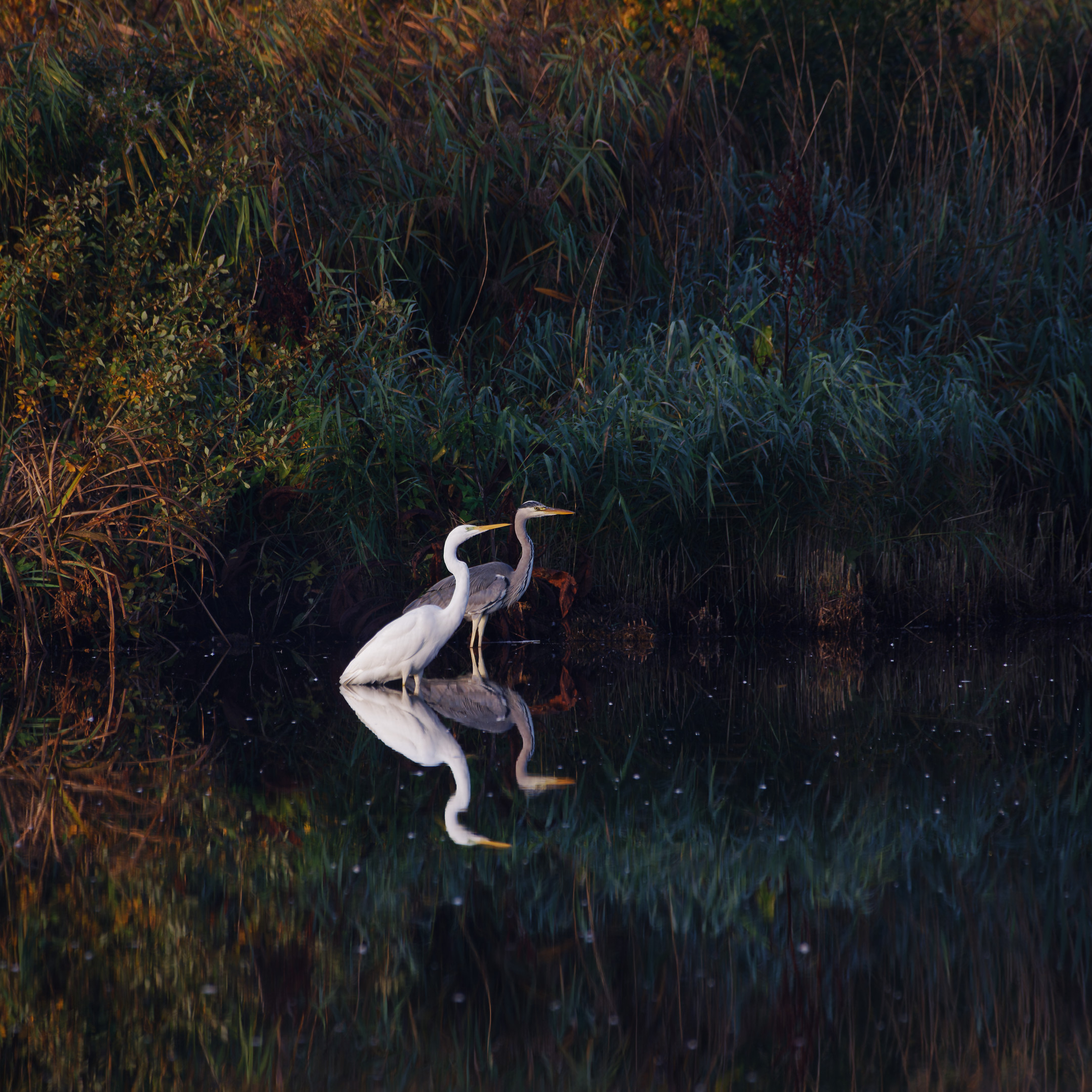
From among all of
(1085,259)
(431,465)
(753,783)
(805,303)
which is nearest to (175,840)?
(753,783)

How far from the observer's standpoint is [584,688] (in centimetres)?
691

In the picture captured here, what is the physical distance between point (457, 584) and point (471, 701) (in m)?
0.71

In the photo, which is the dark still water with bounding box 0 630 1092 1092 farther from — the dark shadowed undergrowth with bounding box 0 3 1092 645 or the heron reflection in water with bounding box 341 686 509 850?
the dark shadowed undergrowth with bounding box 0 3 1092 645

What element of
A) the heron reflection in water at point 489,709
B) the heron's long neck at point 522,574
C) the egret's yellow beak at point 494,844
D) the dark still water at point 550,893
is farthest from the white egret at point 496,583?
the egret's yellow beak at point 494,844

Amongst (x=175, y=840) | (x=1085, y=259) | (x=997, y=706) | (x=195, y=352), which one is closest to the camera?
(x=175, y=840)

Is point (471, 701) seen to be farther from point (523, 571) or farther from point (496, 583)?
point (523, 571)

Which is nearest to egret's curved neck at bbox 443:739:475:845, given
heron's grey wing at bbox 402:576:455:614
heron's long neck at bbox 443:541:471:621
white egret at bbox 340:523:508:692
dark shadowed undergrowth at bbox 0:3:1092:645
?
white egret at bbox 340:523:508:692

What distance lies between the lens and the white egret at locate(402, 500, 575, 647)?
7609 millimetres

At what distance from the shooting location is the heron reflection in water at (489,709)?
5.03 meters

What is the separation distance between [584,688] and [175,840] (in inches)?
118

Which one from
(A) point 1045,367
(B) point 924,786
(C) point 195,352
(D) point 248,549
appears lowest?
(A) point 1045,367

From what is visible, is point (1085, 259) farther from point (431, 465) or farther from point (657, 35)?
point (431, 465)

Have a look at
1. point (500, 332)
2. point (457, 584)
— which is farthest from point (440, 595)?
point (500, 332)

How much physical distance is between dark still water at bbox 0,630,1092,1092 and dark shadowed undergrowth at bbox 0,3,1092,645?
2.01 metres
